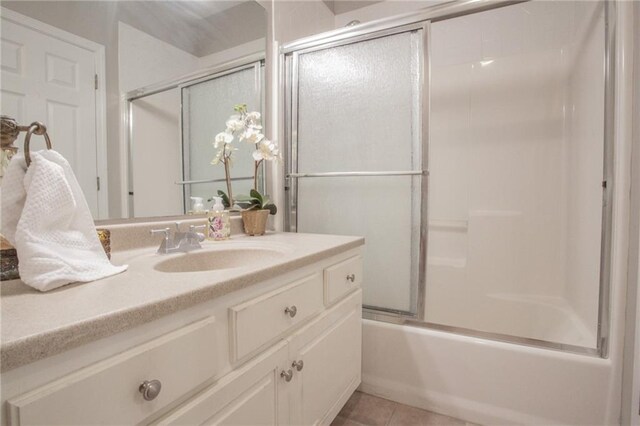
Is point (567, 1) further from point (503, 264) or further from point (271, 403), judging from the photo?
point (271, 403)

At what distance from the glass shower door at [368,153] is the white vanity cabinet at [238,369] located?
395 millimetres

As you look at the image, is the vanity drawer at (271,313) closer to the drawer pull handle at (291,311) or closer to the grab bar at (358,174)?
the drawer pull handle at (291,311)

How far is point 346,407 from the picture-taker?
1396 millimetres

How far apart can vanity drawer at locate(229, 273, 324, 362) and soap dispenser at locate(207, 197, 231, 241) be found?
0.49 metres

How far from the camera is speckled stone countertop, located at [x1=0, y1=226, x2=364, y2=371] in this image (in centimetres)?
36

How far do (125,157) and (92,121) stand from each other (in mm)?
134

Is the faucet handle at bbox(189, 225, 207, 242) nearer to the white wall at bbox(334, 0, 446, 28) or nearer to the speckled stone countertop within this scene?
the speckled stone countertop

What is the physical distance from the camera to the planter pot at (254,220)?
52.9 inches

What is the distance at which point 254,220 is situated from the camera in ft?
4.42

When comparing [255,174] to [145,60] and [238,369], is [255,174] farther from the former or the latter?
[238,369]

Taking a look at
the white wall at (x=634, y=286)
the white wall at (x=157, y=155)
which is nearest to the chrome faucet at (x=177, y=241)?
the white wall at (x=157, y=155)

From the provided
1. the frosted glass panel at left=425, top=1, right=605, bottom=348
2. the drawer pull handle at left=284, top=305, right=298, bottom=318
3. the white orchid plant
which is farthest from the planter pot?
the frosted glass panel at left=425, top=1, right=605, bottom=348

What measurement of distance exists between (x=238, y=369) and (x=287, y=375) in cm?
19

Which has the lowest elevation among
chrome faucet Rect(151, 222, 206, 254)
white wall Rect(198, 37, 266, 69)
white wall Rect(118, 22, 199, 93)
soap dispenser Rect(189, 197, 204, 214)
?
chrome faucet Rect(151, 222, 206, 254)
